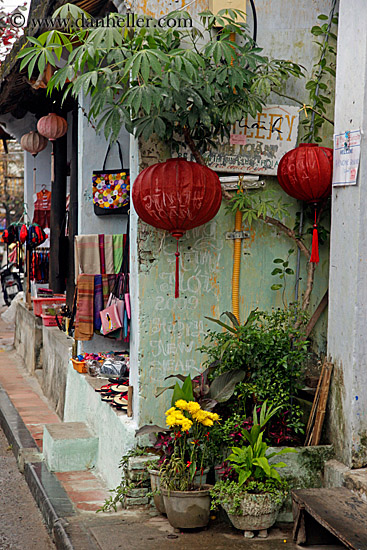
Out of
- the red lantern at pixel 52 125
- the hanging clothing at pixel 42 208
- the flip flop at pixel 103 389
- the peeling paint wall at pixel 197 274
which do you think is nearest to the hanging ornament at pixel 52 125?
the red lantern at pixel 52 125

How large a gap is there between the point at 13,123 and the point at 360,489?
929 centimetres

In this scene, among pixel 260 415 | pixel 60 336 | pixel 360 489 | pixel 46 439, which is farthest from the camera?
pixel 60 336

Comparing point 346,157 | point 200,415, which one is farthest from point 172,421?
point 346,157

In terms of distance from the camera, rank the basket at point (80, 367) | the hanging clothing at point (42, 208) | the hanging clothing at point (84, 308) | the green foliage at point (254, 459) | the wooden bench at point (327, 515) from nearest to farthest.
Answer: the wooden bench at point (327, 515) → the green foliage at point (254, 459) → the hanging clothing at point (84, 308) → the basket at point (80, 367) → the hanging clothing at point (42, 208)

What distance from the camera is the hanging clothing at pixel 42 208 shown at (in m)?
12.0

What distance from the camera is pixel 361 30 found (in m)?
4.93

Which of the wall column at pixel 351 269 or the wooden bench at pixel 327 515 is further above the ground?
the wall column at pixel 351 269

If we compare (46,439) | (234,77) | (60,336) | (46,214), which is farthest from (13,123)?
(234,77)

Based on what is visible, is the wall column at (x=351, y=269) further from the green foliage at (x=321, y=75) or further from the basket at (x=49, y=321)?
the basket at (x=49, y=321)

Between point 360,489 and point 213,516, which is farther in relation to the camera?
point 213,516

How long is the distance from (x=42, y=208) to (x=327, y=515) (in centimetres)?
868

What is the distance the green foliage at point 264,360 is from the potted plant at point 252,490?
0.36 metres

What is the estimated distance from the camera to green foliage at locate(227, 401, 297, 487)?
4.86 m

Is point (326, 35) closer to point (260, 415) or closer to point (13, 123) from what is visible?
point (260, 415)
